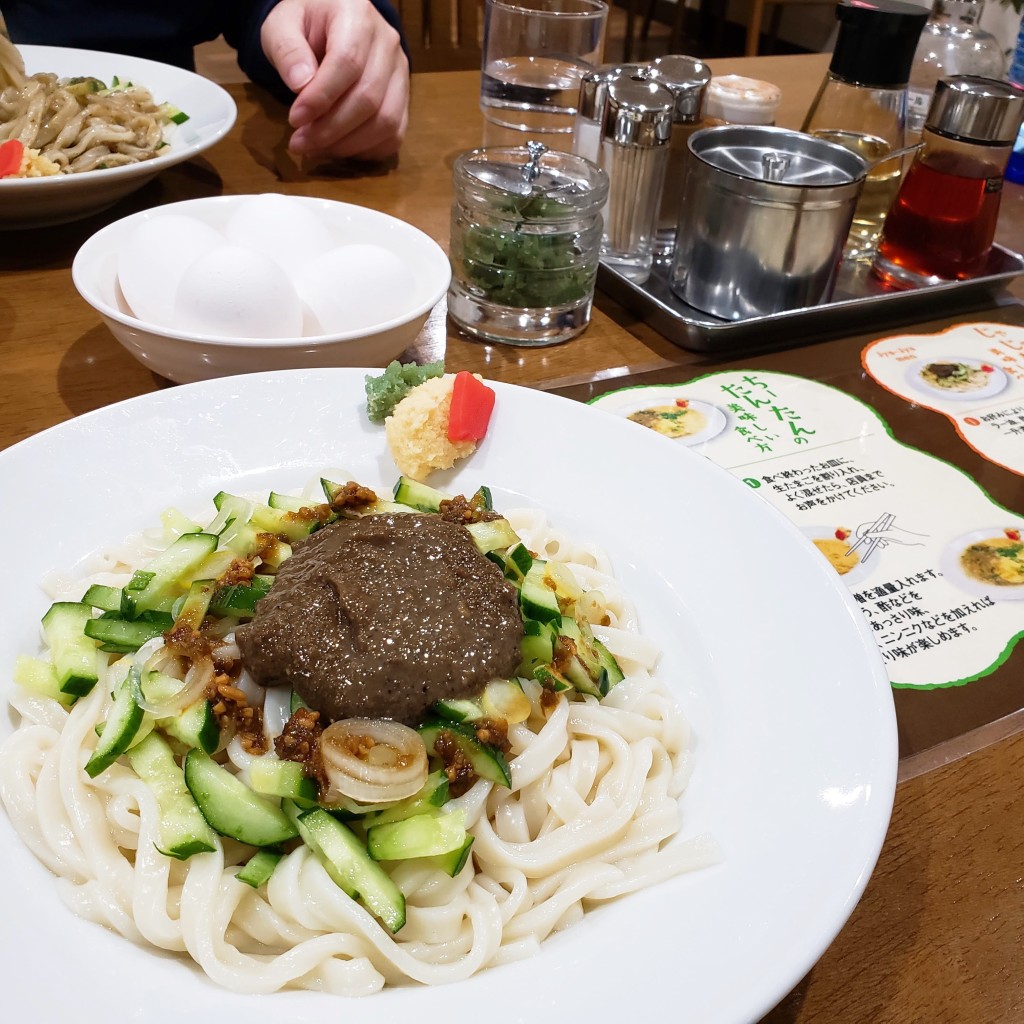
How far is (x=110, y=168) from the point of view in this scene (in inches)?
115

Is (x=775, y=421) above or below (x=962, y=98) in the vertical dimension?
below

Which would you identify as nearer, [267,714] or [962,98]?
[267,714]

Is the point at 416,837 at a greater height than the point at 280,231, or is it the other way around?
the point at 280,231

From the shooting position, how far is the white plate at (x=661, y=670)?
1.13m

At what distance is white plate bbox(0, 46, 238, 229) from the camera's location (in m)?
2.77

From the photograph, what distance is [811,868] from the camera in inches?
48.2

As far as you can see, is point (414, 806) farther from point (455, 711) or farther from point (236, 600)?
point (236, 600)

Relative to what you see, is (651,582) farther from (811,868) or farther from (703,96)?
(703,96)

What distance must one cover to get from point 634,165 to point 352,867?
104 inches

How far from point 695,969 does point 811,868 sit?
9.0 inches

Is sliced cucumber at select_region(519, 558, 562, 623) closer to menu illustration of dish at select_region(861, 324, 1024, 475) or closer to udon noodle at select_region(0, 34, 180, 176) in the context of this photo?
menu illustration of dish at select_region(861, 324, 1024, 475)

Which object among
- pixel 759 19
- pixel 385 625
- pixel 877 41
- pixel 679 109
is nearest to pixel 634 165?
pixel 679 109

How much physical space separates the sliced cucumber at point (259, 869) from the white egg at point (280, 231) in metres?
1.72

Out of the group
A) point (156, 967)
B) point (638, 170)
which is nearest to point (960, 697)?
point (156, 967)
